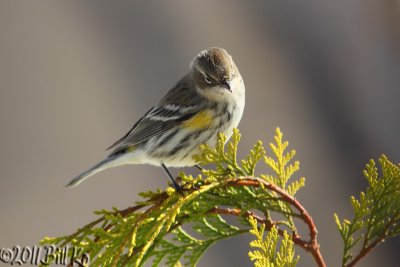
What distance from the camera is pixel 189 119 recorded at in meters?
2.38

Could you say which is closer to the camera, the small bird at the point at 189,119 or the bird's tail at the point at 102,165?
the small bird at the point at 189,119

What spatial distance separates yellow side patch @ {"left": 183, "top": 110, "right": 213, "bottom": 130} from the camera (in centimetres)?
230

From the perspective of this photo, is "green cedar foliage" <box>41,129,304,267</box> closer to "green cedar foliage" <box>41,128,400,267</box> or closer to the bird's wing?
"green cedar foliage" <box>41,128,400,267</box>

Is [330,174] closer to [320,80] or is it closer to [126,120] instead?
[320,80]

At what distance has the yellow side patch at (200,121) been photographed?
90.6 inches

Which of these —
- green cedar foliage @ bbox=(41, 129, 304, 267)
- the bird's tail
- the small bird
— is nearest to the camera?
green cedar foliage @ bbox=(41, 129, 304, 267)

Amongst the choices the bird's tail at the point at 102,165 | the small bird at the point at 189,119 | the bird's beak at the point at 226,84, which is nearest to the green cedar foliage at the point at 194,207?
the small bird at the point at 189,119

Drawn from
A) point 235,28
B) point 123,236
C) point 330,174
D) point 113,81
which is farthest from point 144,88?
point 123,236

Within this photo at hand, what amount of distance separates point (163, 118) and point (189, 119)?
23 centimetres

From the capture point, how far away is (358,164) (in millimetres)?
6145

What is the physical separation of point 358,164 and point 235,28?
71.4 inches

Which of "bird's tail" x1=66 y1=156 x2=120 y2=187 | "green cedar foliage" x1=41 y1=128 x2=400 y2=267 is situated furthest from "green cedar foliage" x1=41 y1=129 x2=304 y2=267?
"bird's tail" x1=66 y1=156 x2=120 y2=187

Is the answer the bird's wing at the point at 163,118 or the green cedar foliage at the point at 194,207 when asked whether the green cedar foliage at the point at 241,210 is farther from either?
the bird's wing at the point at 163,118

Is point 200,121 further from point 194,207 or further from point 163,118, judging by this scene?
point 194,207
